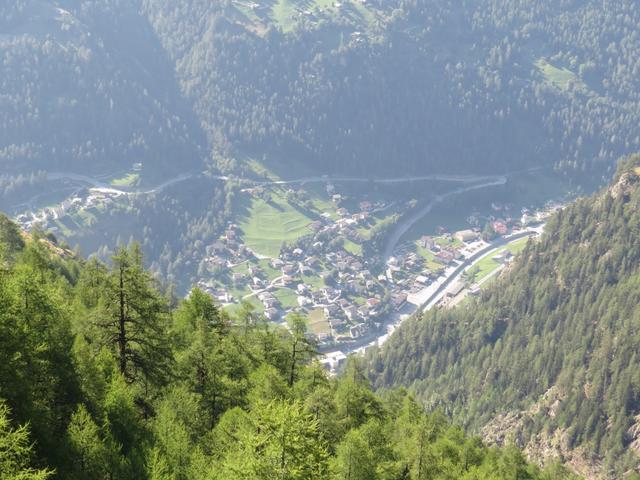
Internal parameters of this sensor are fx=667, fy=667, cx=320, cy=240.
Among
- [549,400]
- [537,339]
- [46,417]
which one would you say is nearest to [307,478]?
[46,417]

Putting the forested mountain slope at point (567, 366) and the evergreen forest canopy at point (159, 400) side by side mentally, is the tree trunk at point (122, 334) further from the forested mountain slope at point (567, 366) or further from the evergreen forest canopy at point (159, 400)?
the forested mountain slope at point (567, 366)

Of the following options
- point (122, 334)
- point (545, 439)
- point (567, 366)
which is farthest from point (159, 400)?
point (567, 366)

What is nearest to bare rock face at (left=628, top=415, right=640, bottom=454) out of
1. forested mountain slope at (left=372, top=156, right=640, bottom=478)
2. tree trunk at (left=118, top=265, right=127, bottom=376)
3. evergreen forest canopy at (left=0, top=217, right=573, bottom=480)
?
forested mountain slope at (left=372, top=156, right=640, bottom=478)

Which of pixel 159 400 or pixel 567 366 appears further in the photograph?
pixel 567 366

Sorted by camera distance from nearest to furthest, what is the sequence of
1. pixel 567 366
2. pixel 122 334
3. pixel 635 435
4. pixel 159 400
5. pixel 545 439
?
1. pixel 122 334
2. pixel 159 400
3. pixel 635 435
4. pixel 545 439
5. pixel 567 366

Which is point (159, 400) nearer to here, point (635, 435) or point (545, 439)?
point (635, 435)

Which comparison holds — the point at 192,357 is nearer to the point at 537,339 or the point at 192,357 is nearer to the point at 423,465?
the point at 423,465

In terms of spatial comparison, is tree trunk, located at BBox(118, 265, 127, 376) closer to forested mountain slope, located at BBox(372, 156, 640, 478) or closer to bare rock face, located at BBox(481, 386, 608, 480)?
bare rock face, located at BBox(481, 386, 608, 480)
